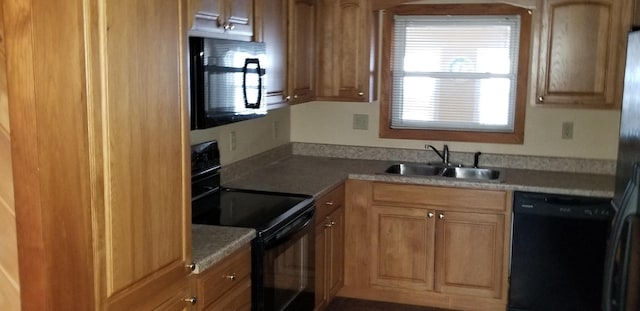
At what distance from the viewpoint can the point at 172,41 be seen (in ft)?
6.33

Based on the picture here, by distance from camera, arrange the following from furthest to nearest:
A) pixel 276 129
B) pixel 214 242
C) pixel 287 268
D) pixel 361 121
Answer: pixel 361 121
pixel 276 129
pixel 287 268
pixel 214 242

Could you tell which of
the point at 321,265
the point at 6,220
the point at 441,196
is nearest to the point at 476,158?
the point at 441,196

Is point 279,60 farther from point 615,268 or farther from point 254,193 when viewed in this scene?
point 615,268

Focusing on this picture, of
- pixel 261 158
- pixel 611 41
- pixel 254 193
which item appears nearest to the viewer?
pixel 254 193

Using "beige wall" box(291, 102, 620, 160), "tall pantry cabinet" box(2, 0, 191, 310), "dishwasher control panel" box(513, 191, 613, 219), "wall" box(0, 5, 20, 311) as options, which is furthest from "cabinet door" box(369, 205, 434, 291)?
"wall" box(0, 5, 20, 311)

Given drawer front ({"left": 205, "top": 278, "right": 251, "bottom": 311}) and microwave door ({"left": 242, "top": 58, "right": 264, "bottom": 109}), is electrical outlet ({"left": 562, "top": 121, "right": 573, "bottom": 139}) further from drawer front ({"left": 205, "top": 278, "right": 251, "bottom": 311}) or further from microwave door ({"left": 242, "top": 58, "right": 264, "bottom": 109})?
drawer front ({"left": 205, "top": 278, "right": 251, "bottom": 311})

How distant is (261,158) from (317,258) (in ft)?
2.83

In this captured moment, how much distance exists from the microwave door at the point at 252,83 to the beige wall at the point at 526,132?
1648 mm

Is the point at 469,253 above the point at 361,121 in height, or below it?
below

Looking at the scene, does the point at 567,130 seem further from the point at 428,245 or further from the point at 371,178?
the point at 371,178

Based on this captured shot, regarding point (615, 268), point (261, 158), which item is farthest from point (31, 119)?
point (261, 158)

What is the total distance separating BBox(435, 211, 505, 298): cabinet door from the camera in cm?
384

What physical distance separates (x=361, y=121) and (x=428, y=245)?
104 cm

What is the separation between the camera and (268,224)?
279 centimetres
